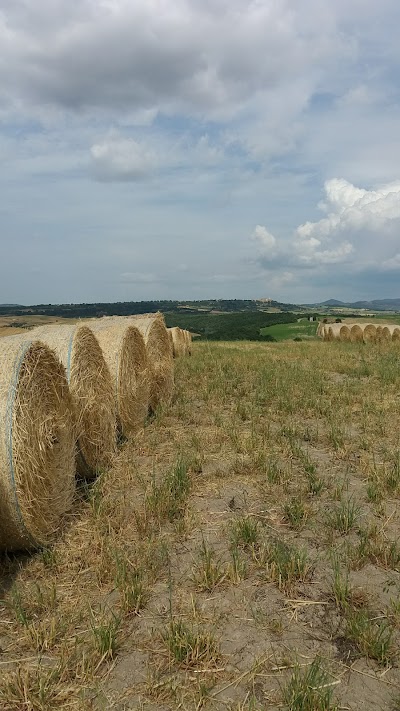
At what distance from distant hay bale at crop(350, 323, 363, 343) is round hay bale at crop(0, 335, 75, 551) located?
24.9 meters

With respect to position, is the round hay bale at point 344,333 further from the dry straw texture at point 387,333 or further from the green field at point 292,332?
the green field at point 292,332

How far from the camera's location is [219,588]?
377 cm

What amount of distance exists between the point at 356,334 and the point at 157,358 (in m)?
20.9

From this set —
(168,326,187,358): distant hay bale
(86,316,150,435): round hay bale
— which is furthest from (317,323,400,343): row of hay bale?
(86,316,150,435): round hay bale

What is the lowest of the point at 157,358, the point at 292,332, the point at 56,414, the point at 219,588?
the point at 219,588

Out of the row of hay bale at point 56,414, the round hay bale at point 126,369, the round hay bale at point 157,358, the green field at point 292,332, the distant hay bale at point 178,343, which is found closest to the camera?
the row of hay bale at point 56,414

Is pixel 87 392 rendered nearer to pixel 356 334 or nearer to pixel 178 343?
pixel 178 343

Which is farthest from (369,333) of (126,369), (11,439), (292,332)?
(11,439)

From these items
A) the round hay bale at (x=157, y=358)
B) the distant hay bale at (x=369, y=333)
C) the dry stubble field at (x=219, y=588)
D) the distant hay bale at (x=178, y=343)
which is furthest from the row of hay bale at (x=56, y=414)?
the distant hay bale at (x=369, y=333)

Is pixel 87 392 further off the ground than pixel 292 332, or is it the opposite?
pixel 87 392

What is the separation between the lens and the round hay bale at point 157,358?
9.63m

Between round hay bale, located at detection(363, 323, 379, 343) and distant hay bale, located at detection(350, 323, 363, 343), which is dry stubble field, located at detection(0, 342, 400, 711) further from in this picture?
distant hay bale, located at detection(350, 323, 363, 343)

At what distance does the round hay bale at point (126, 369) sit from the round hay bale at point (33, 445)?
75.3 inches

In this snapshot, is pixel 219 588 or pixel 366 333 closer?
pixel 219 588
